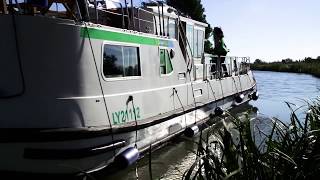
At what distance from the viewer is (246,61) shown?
19.2 metres

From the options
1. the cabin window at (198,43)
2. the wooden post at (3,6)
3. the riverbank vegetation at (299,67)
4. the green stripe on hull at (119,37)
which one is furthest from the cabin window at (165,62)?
the riverbank vegetation at (299,67)

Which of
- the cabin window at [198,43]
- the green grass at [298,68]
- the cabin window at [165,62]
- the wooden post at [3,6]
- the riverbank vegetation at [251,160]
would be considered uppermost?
the wooden post at [3,6]

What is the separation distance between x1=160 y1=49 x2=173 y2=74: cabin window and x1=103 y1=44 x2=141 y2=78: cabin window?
1.26 meters

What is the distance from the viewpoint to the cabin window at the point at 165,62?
9.77 metres

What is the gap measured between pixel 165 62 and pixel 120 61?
2.12 metres

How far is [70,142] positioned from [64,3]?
9.34ft

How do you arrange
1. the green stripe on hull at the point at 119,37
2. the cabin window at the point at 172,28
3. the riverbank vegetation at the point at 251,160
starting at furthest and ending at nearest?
1. the cabin window at the point at 172,28
2. the green stripe on hull at the point at 119,37
3. the riverbank vegetation at the point at 251,160

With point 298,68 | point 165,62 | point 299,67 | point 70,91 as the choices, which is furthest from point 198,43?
point 299,67

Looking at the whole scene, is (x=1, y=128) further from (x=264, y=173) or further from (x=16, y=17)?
(x=264, y=173)

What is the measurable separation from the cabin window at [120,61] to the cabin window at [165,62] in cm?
126

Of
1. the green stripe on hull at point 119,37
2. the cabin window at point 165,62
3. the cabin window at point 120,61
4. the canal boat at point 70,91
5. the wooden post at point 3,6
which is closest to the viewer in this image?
the canal boat at point 70,91

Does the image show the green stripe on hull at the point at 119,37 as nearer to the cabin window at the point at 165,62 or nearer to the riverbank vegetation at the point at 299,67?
the cabin window at the point at 165,62

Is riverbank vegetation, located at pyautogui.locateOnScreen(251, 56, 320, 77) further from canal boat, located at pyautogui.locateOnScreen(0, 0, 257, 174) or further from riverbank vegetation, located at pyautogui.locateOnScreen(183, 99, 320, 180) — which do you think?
riverbank vegetation, located at pyautogui.locateOnScreen(183, 99, 320, 180)

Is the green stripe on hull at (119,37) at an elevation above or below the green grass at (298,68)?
above
